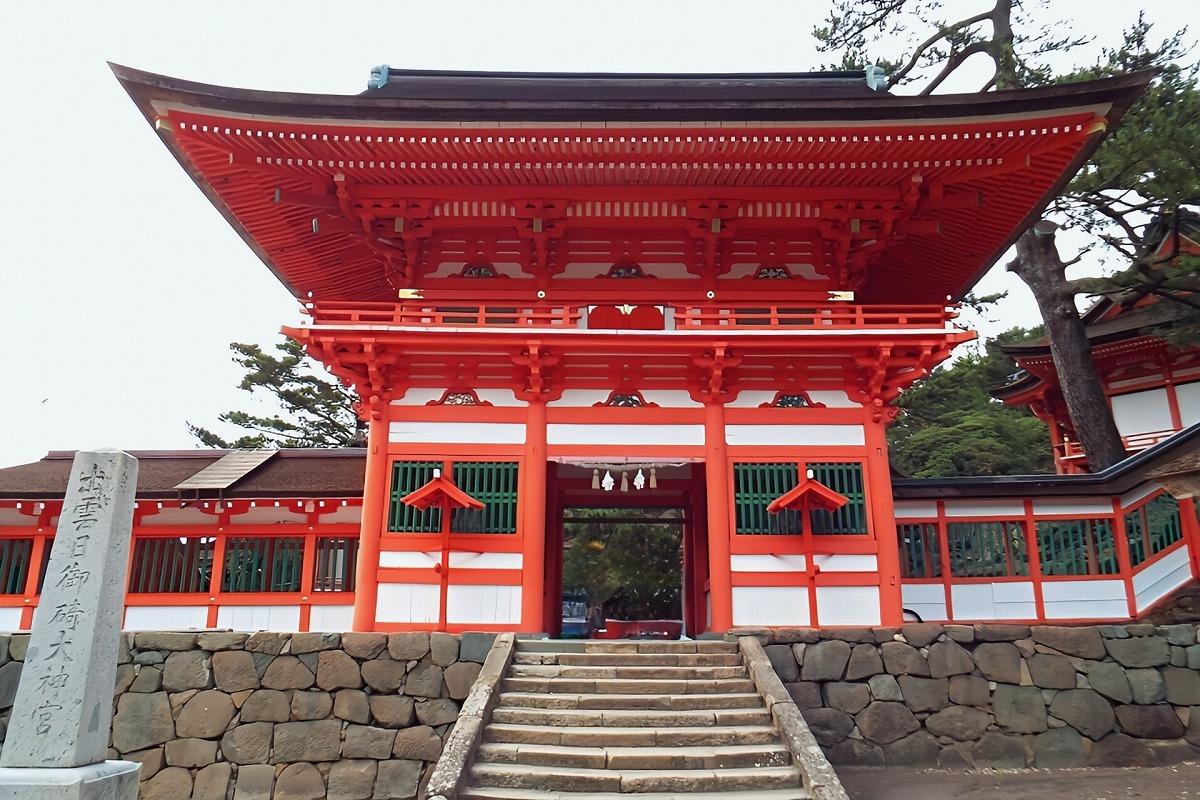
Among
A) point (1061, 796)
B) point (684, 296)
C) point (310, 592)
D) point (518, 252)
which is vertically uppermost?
point (518, 252)

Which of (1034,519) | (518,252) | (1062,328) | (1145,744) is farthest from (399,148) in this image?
(1062,328)

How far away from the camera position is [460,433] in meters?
9.95

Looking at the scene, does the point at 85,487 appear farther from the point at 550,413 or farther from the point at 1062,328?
the point at 1062,328

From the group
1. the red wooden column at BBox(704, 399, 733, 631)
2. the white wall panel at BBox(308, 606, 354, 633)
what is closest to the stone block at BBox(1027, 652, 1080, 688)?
the red wooden column at BBox(704, 399, 733, 631)

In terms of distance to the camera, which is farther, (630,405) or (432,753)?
(630,405)

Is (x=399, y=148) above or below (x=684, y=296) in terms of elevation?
above

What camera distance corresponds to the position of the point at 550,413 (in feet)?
33.1

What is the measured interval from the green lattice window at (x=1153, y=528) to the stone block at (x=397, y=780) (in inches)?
363

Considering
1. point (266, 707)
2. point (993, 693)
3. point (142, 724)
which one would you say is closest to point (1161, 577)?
point (993, 693)

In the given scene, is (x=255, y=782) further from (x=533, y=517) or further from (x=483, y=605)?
(x=533, y=517)

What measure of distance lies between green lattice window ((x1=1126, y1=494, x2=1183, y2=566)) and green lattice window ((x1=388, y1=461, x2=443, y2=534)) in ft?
29.6

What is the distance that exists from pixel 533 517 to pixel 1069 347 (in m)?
12.5

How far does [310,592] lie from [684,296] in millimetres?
6797

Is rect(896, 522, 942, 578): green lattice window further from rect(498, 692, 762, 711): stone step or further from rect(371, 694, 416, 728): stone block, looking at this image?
rect(371, 694, 416, 728): stone block
